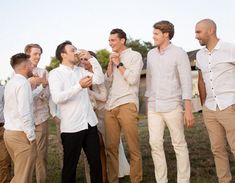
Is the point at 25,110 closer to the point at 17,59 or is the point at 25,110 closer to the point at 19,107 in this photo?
the point at 19,107

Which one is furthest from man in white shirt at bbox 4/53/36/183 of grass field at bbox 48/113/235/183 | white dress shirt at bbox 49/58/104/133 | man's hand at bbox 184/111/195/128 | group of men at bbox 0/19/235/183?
grass field at bbox 48/113/235/183

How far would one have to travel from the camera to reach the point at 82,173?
784 centimetres

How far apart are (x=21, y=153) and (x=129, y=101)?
1.82 metres

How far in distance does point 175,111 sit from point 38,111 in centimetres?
218

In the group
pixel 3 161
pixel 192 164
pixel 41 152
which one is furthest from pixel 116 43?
pixel 192 164

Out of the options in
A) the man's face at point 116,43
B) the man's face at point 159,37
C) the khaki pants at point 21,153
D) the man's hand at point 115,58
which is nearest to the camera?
the khaki pants at point 21,153

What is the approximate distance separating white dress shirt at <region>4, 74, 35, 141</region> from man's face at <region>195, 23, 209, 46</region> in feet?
7.74

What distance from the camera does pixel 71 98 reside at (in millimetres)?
5410

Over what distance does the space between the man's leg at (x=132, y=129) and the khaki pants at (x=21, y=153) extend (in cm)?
151

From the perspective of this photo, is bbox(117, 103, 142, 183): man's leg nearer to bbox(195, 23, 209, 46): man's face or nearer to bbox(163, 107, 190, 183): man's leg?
bbox(163, 107, 190, 183): man's leg

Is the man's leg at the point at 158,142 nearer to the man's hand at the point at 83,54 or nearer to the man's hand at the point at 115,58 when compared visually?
the man's hand at the point at 115,58

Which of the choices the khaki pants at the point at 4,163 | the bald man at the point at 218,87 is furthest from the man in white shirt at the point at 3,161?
the bald man at the point at 218,87

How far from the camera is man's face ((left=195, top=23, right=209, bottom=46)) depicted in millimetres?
5551

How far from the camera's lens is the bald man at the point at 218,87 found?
546cm
